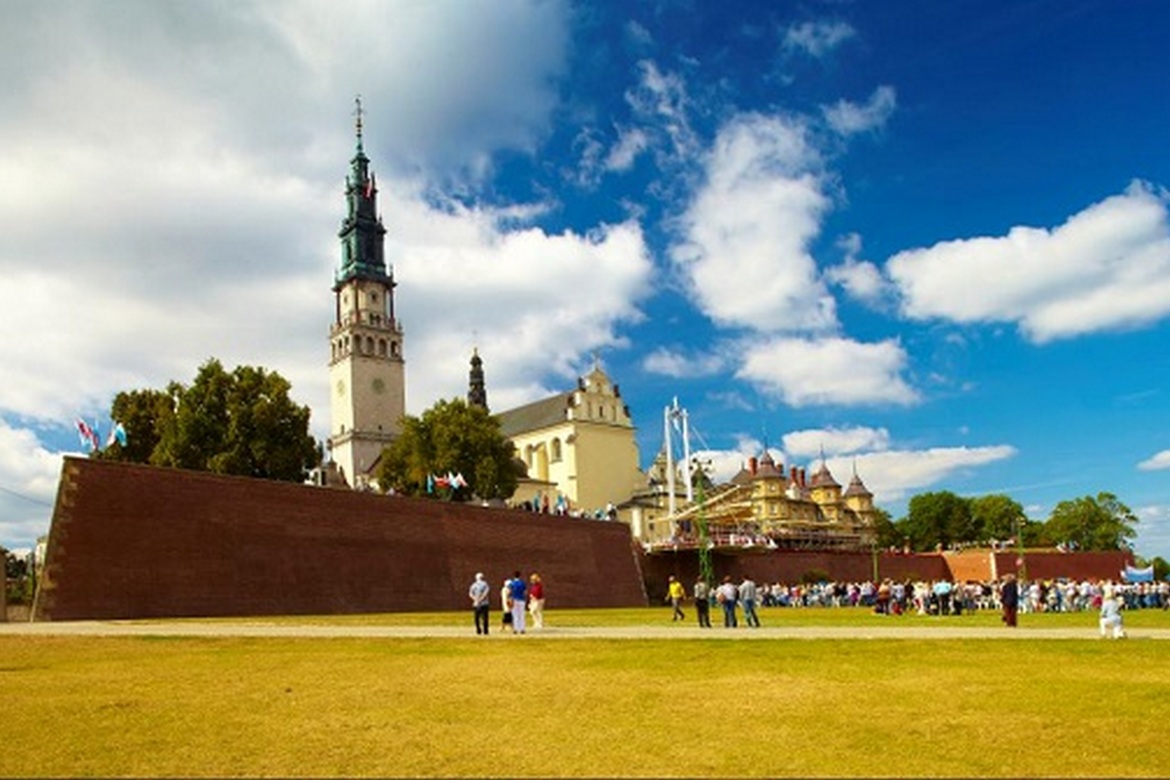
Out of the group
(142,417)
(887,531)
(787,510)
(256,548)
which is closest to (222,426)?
(142,417)

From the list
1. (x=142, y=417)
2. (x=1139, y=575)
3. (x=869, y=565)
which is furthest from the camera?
(x=869, y=565)

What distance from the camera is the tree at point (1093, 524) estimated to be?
116 metres

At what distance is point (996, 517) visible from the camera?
12031cm

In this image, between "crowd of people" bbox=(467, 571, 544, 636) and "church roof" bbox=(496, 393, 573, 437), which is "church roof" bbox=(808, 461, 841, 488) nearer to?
"church roof" bbox=(496, 393, 573, 437)

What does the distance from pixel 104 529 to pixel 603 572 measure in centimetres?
3000

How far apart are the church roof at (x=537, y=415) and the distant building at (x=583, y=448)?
0.10m

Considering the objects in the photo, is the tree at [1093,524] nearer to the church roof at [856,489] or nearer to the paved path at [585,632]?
the church roof at [856,489]

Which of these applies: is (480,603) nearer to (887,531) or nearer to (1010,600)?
(1010,600)

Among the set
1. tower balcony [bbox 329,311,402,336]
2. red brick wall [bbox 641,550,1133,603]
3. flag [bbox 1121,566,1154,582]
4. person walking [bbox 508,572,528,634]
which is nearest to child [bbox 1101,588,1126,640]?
person walking [bbox 508,572,528,634]

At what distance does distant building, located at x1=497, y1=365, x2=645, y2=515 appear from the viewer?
10081cm

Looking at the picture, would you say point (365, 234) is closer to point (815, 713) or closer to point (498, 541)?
point (498, 541)

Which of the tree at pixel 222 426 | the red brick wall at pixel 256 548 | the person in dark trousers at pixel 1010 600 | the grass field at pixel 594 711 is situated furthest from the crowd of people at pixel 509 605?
the tree at pixel 222 426

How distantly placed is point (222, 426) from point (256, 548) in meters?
A: 25.3

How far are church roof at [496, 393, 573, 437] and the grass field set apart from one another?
83332 millimetres
